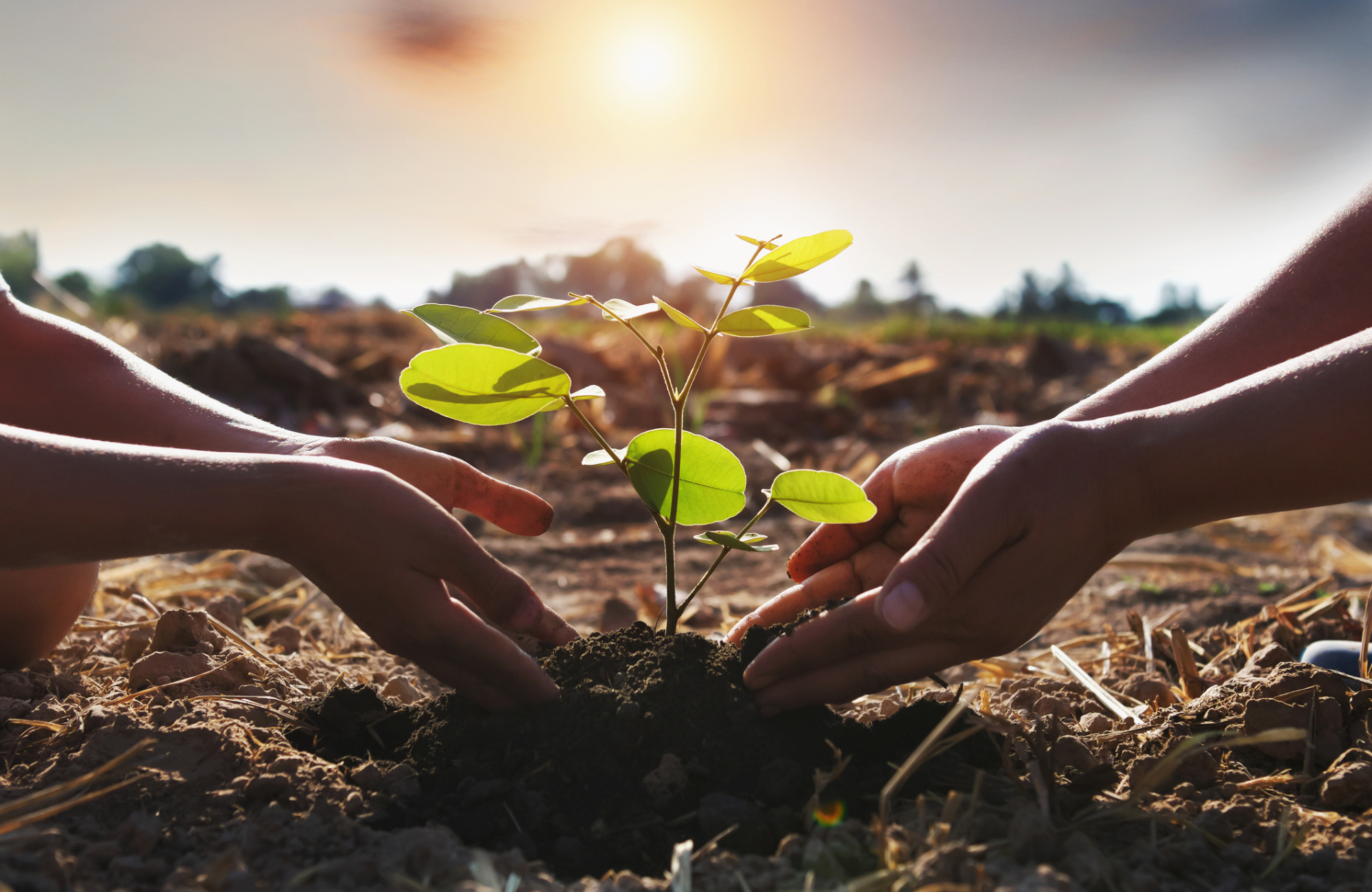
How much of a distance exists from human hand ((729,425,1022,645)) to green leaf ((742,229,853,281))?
1.52ft

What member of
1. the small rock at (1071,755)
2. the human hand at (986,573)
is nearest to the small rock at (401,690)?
the human hand at (986,573)

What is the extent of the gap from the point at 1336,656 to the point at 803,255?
1.41 meters

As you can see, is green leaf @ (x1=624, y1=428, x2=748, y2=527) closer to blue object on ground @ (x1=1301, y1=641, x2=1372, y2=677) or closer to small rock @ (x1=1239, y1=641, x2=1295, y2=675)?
small rock @ (x1=1239, y1=641, x2=1295, y2=675)

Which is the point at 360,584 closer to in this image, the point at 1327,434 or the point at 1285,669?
the point at 1327,434

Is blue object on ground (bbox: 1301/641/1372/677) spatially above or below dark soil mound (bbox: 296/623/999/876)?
below

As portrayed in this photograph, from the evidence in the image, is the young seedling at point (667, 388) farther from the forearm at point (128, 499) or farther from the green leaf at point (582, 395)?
the forearm at point (128, 499)

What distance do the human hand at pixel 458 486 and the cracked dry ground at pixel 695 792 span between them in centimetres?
36

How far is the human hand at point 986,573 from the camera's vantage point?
3.49 ft

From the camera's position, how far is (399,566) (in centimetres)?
106

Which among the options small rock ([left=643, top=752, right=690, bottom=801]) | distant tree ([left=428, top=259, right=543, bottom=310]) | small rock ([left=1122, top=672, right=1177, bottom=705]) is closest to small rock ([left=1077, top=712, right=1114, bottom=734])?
small rock ([left=1122, top=672, right=1177, bottom=705])

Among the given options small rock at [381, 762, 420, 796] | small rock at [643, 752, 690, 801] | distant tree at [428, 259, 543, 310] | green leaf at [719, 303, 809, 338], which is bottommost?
small rock at [643, 752, 690, 801]

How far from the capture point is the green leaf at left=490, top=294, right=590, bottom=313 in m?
1.21

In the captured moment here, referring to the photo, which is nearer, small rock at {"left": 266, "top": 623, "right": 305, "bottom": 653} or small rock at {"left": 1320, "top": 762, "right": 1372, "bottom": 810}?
small rock at {"left": 1320, "top": 762, "right": 1372, "bottom": 810}

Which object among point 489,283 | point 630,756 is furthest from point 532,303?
point 489,283
